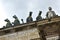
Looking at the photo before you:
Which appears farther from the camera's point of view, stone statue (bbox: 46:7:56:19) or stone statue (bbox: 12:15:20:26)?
stone statue (bbox: 12:15:20:26)

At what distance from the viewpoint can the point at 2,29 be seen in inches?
865

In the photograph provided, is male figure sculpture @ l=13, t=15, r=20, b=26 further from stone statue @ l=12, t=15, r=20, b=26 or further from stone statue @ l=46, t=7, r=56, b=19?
stone statue @ l=46, t=7, r=56, b=19

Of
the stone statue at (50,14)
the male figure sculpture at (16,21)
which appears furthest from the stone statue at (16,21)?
the stone statue at (50,14)

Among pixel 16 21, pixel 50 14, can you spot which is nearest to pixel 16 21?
pixel 16 21

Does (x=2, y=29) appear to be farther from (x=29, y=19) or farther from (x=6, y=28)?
(x=29, y=19)

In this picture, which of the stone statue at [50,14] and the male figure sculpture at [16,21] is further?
the male figure sculpture at [16,21]

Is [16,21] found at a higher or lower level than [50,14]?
lower

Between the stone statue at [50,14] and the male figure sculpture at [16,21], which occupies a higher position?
the stone statue at [50,14]

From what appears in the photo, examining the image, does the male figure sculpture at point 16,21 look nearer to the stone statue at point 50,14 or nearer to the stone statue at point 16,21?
the stone statue at point 16,21

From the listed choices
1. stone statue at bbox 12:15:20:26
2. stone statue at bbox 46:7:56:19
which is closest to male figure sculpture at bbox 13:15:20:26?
stone statue at bbox 12:15:20:26

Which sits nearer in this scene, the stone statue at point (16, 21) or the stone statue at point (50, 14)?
the stone statue at point (50, 14)

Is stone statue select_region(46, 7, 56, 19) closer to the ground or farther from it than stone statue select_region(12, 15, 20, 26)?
farther from it

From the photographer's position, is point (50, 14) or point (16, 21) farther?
point (16, 21)

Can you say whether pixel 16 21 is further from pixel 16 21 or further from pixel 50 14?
pixel 50 14
